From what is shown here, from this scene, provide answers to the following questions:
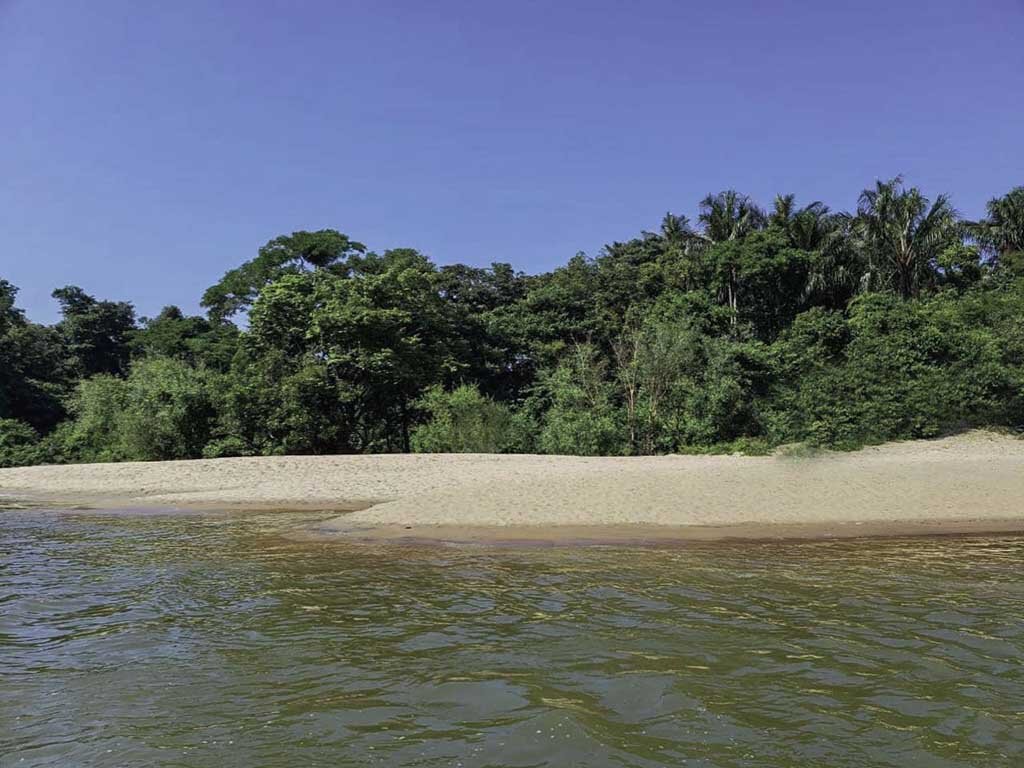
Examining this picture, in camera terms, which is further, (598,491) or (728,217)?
(728,217)

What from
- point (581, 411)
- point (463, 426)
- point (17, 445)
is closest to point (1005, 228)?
point (581, 411)

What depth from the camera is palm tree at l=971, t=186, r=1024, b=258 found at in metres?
39.3

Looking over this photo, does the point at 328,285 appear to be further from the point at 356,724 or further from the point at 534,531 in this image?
the point at 356,724

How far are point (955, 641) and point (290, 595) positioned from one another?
7672mm

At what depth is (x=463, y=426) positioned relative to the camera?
29172 mm

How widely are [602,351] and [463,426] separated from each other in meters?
12.3

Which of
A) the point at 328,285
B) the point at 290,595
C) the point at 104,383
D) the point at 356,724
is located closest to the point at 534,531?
the point at 290,595

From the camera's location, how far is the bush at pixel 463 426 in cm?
2864

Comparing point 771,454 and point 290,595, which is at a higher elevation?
point 771,454

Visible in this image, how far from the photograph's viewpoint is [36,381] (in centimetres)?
4625

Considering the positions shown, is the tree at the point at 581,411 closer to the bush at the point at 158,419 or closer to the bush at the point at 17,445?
the bush at the point at 158,419

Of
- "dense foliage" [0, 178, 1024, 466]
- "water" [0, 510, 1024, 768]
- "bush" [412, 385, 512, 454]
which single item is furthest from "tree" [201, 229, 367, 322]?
"water" [0, 510, 1024, 768]

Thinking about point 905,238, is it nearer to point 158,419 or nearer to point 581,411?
point 581,411

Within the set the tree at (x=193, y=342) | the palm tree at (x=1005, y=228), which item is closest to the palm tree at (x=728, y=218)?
the palm tree at (x=1005, y=228)
